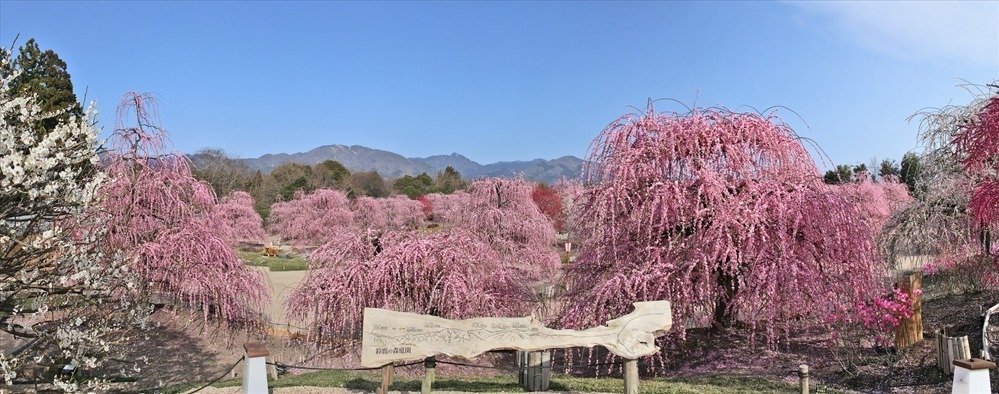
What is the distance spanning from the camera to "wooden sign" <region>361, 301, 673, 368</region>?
6617 mm

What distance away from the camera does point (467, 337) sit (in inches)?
264

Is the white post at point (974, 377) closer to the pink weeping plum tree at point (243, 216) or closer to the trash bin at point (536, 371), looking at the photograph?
the trash bin at point (536, 371)

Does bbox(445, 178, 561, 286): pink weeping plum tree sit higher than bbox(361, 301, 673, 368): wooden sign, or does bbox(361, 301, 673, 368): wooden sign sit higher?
bbox(445, 178, 561, 286): pink weeping plum tree

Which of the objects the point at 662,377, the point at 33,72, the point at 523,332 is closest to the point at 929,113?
the point at 662,377

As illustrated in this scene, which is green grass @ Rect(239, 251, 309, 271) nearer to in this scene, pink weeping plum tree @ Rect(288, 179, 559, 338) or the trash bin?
pink weeping plum tree @ Rect(288, 179, 559, 338)

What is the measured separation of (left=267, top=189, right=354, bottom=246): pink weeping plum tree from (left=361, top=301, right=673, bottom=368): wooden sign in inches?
833

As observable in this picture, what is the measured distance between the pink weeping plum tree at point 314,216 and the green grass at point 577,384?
18.6m

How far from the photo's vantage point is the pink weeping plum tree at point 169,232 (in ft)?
34.0

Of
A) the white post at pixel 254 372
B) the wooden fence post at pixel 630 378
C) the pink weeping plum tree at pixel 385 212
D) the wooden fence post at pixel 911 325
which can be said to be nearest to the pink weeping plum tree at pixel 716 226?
the wooden fence post at pixel 911 325

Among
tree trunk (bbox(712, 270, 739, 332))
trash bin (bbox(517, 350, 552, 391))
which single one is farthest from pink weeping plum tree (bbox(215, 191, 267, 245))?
tree trunk (bbox(712, 270, 739, 332))

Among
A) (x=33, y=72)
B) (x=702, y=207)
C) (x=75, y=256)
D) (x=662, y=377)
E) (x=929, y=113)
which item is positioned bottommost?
(x=662, y=377)

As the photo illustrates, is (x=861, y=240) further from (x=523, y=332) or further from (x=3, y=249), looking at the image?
(x=3, y=249)

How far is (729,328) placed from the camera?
36.4 feet

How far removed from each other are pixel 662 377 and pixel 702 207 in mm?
2703
